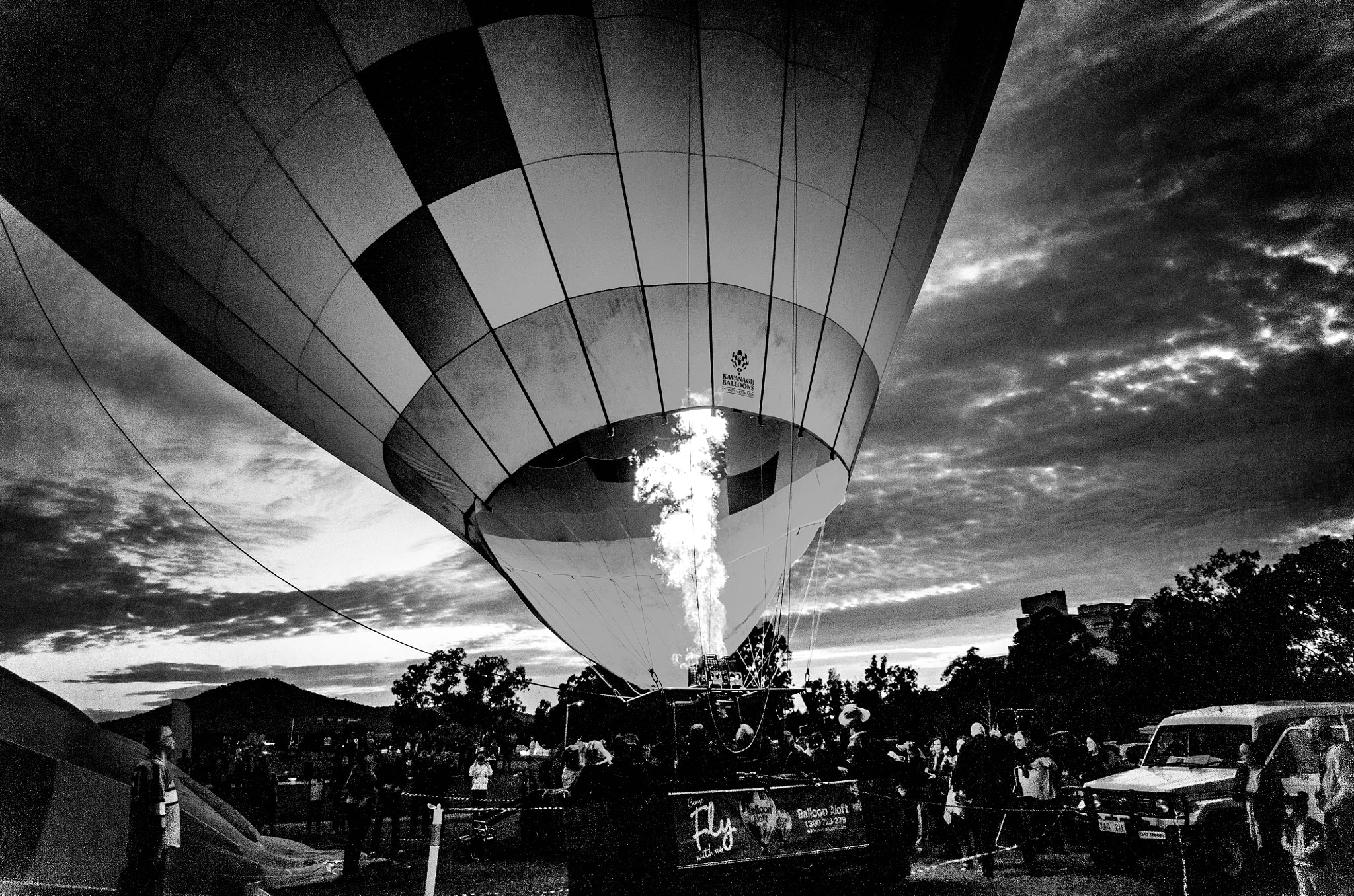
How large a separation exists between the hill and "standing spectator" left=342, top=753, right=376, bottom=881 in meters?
14.4

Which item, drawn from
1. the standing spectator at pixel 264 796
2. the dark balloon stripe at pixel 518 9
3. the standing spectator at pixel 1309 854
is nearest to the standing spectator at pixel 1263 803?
the standing spectator at pixel 1309 854

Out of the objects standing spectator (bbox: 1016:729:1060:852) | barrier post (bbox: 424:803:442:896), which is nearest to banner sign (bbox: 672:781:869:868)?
barrier post (bbox: 424:803:442:896)

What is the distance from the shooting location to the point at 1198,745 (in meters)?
7.97

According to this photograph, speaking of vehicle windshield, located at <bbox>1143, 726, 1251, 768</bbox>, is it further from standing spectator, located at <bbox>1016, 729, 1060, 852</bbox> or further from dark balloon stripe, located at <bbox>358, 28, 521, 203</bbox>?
dark balloon stripe, located at <bbox>358, 28, 521, 203</bbox>

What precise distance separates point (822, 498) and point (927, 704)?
217 ft

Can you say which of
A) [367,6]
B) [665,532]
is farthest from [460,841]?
[367,6]

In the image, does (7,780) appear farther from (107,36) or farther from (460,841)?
(107,36)

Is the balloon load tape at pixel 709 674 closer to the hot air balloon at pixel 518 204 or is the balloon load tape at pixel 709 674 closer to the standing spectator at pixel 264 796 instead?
the hot air balloon at pixel 518 204

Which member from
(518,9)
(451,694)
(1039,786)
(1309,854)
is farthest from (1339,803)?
(451,694)

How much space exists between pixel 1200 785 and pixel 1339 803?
254 centimetres

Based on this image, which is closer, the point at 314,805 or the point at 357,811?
the point at 357,811

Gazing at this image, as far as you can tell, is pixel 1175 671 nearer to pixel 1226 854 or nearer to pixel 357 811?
pixel 1226 854

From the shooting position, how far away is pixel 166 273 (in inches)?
335

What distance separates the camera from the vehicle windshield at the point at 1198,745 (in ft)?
25.0
